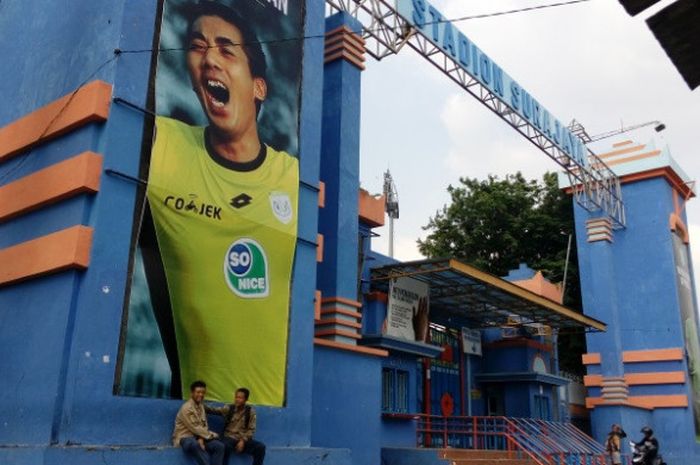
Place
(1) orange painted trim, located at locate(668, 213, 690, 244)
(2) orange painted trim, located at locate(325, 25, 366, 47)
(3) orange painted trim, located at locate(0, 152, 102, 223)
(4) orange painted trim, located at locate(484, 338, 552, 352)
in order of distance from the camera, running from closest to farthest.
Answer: (3) orange painted trim, located at locate(0, 152, 102, 223) < (2) orange painted trim, located at locate(325, 25, 366, 47) < (4) orange painted trim, located at locate(484, 338, 552, 352) < (1) orange painted trim, located at locate(668, 213, 690, 244)

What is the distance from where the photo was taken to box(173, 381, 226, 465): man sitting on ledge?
912 centimetres

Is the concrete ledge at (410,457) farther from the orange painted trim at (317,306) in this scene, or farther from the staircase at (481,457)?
the orange painted trim at (317,306)

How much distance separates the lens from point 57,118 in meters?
10.1

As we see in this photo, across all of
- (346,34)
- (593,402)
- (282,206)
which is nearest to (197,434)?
(282,206)

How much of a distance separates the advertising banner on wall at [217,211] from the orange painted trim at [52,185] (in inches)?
30.7

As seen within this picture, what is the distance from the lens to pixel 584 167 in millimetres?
25328

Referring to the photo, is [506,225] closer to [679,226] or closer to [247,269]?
[679,226]

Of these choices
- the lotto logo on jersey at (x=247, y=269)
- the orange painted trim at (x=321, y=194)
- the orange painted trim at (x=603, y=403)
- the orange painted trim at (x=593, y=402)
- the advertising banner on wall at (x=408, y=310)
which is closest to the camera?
the lotto logo on jersey at (x=247, y=269)

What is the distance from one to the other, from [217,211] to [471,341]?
41.8 ft

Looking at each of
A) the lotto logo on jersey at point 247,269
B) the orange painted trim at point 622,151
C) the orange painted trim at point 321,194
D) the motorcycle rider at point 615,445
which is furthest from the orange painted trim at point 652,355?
the lotto logo on jersey at point 247,269

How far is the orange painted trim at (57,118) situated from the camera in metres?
9.58

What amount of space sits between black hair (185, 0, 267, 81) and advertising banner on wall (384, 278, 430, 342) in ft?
22.5

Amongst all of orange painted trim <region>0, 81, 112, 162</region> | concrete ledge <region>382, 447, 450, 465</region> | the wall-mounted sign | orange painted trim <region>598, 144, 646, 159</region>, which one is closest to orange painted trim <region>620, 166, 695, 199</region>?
orange painted trim <region>598, 144, 646, 159</region>

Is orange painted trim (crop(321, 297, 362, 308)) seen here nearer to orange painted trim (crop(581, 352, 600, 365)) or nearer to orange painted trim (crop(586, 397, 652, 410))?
orange painted trim (crop(586, 397, 652, 410))
